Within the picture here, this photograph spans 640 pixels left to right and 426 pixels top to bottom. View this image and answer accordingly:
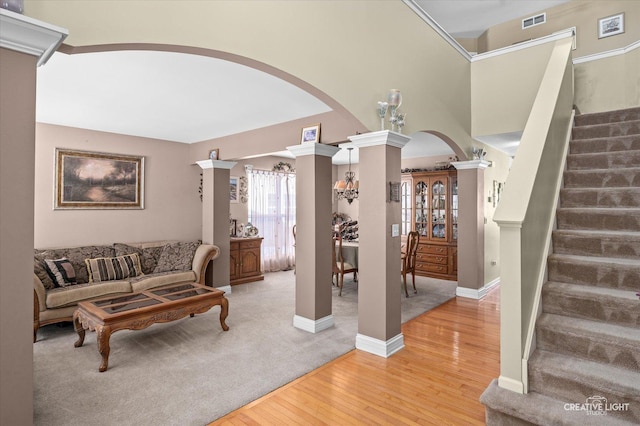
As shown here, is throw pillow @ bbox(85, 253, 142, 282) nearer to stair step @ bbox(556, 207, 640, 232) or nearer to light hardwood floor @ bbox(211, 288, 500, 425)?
light hardwood floor @ bbox(211, 288, 500, 425)

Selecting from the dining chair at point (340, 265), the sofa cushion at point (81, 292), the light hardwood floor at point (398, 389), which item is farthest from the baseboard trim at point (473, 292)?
the sofa cushion at point (81, 292)

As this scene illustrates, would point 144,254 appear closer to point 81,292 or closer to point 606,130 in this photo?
point 81,292

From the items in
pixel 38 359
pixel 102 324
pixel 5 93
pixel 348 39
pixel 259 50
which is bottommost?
pixel 38 359

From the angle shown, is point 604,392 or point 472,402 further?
point 472,402

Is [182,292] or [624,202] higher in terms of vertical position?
[624,202]

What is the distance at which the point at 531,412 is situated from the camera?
1.71 meters

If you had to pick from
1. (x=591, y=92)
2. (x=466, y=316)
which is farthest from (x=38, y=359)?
(x=591, y=92)

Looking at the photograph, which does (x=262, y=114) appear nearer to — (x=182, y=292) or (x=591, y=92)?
(x=182, y=292)

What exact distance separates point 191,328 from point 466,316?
343 centimetres

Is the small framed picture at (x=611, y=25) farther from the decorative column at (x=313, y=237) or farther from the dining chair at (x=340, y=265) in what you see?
the dining chair at (x=340, y=265)

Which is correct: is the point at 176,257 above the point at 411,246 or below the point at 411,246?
below

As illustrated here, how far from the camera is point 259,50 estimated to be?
2293 millimetres

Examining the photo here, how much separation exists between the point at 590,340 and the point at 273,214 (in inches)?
251

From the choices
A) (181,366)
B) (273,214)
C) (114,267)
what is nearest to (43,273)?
(114,267)
